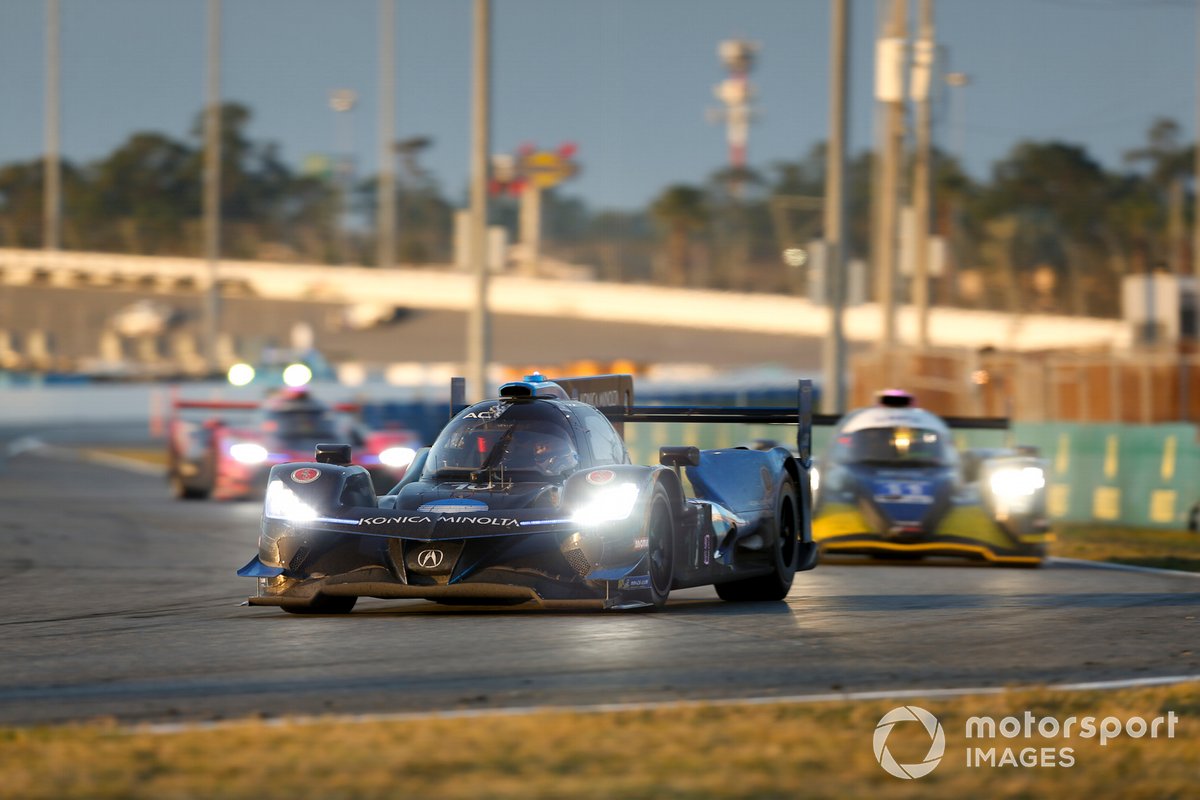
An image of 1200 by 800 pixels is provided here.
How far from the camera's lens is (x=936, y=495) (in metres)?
17.3

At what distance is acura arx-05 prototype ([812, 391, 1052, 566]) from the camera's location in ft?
56.7

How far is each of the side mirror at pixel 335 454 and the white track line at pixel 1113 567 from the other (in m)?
7.19

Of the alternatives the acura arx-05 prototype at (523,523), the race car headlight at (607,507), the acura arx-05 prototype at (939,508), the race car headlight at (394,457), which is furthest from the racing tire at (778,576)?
the acura arx-05 prototype at (939,508)

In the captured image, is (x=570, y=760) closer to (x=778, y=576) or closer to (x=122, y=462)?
(x=778, y=576)

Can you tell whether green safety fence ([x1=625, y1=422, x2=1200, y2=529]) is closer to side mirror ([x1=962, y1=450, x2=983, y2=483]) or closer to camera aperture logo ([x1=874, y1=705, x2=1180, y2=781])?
side mirror ([x1=962, y1=450, x2=983, y2=483])

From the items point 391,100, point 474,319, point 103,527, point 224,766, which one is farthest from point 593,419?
point 391,100

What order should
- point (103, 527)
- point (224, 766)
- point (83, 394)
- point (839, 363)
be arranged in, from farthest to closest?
point (83, 394) < point (839, 363) < point (103, 527) < point (224, 766)

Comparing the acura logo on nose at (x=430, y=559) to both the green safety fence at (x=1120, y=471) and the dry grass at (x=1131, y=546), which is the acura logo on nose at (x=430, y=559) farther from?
the green safety fence at (x=1120, y=471)

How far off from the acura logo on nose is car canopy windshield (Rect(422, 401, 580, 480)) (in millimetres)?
969

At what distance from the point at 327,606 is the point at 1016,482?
7.23 m

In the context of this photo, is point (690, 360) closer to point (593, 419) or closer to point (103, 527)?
point (103, 527)

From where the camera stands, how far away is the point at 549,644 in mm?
10328

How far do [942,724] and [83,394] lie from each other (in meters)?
61.5

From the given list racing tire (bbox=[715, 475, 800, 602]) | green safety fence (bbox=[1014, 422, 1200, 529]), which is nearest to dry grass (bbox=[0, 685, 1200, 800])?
racing tire (bbox=[715, 475, 800, 602])
